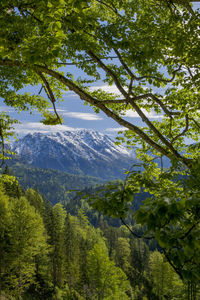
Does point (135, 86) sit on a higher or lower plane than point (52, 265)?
higher

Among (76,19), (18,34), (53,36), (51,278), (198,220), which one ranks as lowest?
(51,278)

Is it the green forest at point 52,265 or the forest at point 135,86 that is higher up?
the forest at point 135,86

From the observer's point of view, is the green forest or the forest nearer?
the forest

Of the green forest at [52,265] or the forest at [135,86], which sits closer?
the forest at [135,86]

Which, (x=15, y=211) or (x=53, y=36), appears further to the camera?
(x=15, y=211)

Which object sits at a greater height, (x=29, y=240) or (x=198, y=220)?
(x=198, y=220)

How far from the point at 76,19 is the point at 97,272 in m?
29.2

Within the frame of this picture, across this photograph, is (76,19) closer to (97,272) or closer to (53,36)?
(53,36)

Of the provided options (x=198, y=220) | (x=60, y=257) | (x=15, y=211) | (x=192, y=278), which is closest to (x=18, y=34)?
(x=198, y=220)

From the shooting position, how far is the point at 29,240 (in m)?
21.5

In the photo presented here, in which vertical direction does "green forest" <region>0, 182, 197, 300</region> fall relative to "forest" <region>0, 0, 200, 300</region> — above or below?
below

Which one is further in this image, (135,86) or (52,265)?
(52,265)

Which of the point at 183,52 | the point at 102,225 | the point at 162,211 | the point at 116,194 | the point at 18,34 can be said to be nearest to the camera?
the point at 162,211

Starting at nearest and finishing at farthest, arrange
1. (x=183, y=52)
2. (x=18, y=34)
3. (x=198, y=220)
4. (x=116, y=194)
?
(x=198, y=220), (x=116, y=194), (x=18, y=34), (x=183, y=52)
